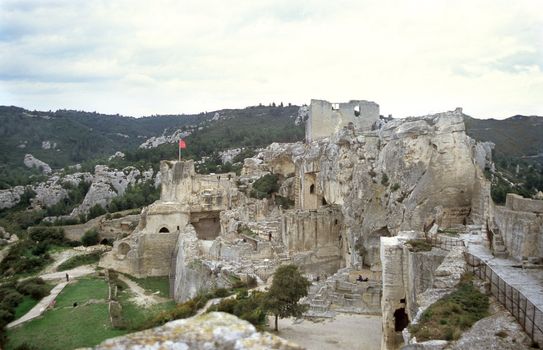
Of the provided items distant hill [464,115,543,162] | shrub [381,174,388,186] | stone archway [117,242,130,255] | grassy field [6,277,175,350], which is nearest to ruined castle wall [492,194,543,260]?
shrub [381,174,388,186]

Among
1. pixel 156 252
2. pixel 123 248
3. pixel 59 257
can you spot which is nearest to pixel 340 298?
pixel 156 252

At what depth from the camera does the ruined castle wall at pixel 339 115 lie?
1483 inches

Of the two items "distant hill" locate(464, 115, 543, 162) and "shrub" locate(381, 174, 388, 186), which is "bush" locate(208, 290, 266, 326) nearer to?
"shrub" locate(381, 174, 388, 186)

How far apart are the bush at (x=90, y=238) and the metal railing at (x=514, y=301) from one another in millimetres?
38424

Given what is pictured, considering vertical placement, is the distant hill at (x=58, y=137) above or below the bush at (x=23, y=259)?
above

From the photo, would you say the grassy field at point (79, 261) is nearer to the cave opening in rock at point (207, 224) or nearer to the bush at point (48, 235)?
the bush at point (48, 235)

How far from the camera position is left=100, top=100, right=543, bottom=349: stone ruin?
13.5 meters

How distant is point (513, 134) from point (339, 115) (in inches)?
1512

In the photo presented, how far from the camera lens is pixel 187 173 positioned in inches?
1613

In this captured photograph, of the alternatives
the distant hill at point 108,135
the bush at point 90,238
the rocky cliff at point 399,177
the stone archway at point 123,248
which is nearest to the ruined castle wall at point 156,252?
the stone archway at point 123,248

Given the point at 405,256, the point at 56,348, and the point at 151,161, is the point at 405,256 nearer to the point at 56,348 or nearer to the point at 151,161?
the point at 56,348

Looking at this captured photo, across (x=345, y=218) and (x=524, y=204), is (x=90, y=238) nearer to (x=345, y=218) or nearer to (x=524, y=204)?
(x=345, y=218)

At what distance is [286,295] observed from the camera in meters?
14.7

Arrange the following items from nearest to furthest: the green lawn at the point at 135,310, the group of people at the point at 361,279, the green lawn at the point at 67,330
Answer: the group of people at the point at 361,279
the green lawn at the point at 67,330
the green lawn at the point at 135,310
